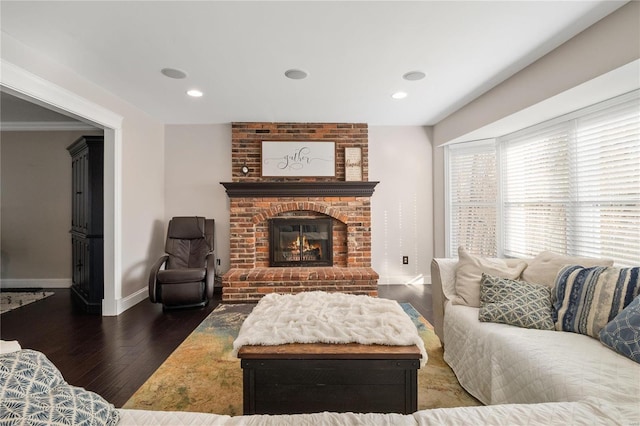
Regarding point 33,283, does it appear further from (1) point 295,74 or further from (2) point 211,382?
(1) point 295,74

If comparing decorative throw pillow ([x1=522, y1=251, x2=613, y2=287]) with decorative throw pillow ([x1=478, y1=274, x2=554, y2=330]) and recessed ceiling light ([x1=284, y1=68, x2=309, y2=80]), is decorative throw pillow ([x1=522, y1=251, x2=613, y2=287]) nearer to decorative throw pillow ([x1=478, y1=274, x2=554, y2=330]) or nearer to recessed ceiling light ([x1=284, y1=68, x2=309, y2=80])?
decorative throw pillow ([x1=478, y1=274, x2=554, y2=330])

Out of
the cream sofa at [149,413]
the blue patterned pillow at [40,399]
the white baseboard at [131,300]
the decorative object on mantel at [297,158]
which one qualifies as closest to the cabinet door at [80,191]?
the white baseboard at [131,300]

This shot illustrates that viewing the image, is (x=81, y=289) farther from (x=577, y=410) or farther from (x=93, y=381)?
(x=577, y=410)

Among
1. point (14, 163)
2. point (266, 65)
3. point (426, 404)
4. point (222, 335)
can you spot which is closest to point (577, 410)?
point (426, 404)

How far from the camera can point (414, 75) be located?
2.77 m

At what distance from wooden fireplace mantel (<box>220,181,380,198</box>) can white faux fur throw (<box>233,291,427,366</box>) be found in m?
2.29

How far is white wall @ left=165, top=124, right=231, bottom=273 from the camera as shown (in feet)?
14.3

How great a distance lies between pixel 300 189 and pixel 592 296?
323 centimetres

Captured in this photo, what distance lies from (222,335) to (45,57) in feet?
9.16

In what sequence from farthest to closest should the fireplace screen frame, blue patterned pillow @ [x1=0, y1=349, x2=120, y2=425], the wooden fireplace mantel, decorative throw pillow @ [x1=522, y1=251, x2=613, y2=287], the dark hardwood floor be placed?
1. the fireplace screen frame
2. the wooden fireplace mantel
3. the dark hardwood floor
4. decorative throw pillow @ [x1=522, y1=251, x2=613, y2=287]
5. blue patterned pillow @ [x1=0, y1=349, x2=120, y2=425]

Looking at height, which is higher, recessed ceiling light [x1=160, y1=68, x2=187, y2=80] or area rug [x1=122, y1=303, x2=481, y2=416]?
recessed ceiling light [x1=160, y1=68, x2=187, y2=80]

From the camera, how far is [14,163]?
442 cm

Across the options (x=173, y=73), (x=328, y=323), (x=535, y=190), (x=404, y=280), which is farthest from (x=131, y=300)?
(x=535, y=190)

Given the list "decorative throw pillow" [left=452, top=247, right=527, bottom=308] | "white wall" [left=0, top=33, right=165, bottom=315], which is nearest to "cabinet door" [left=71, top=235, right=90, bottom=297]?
"white wall" [left=0, top=33, right=165, bottom=315]
